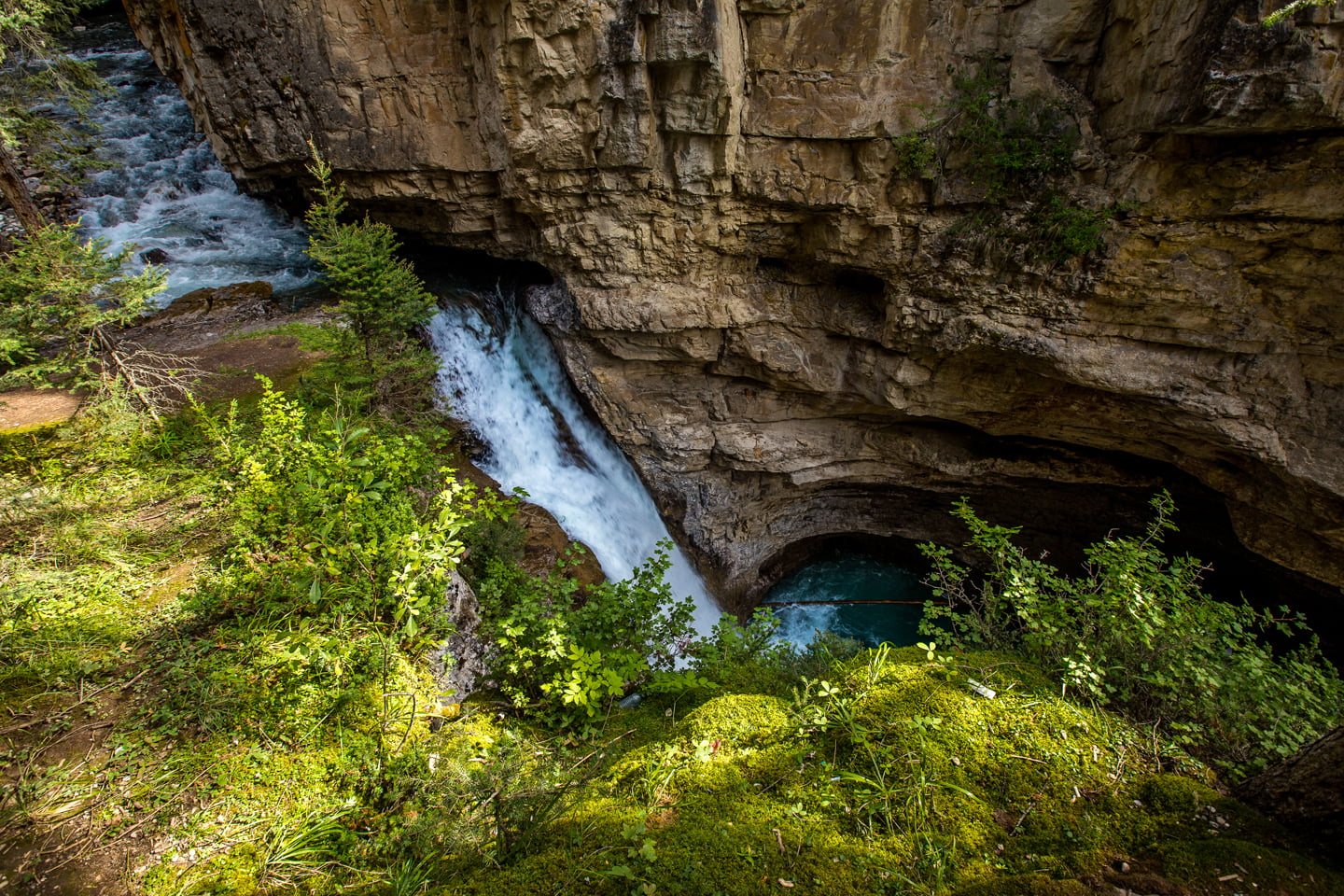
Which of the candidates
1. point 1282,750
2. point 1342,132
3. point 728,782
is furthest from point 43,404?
point 1342,132

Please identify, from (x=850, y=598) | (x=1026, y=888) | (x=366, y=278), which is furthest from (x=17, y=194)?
(x=850, y=598)

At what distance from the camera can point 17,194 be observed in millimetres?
6379

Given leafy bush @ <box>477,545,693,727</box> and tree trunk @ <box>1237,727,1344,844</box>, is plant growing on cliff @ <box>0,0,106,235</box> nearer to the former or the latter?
leafy bush @ <box>477,545,693,727</box>

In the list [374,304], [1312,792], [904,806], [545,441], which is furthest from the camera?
[545,441]

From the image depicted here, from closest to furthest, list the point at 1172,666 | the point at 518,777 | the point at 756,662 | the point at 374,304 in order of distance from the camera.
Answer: the point at 1172,666 < the point at 518,777 < the point at 756,662 < the point at 374,304

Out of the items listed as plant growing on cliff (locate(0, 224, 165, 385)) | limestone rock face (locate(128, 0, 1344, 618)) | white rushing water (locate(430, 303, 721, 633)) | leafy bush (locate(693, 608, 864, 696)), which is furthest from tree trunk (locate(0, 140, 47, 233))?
leafy bush (locate(693, 608, 864, 696))

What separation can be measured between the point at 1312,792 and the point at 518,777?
12.3 feet

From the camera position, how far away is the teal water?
10.7 metres

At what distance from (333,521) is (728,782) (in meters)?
2.99

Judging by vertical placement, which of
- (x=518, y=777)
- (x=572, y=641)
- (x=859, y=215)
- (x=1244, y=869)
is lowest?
(x=518, y=777)

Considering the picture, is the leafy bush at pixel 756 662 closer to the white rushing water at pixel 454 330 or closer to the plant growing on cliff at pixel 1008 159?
the white rushing water at pixel 454 330

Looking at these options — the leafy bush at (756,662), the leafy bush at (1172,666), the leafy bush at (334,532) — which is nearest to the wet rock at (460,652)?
the leafy bush at (334,532)

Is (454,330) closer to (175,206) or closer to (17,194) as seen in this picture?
(17,194)

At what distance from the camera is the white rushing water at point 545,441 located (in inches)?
355
